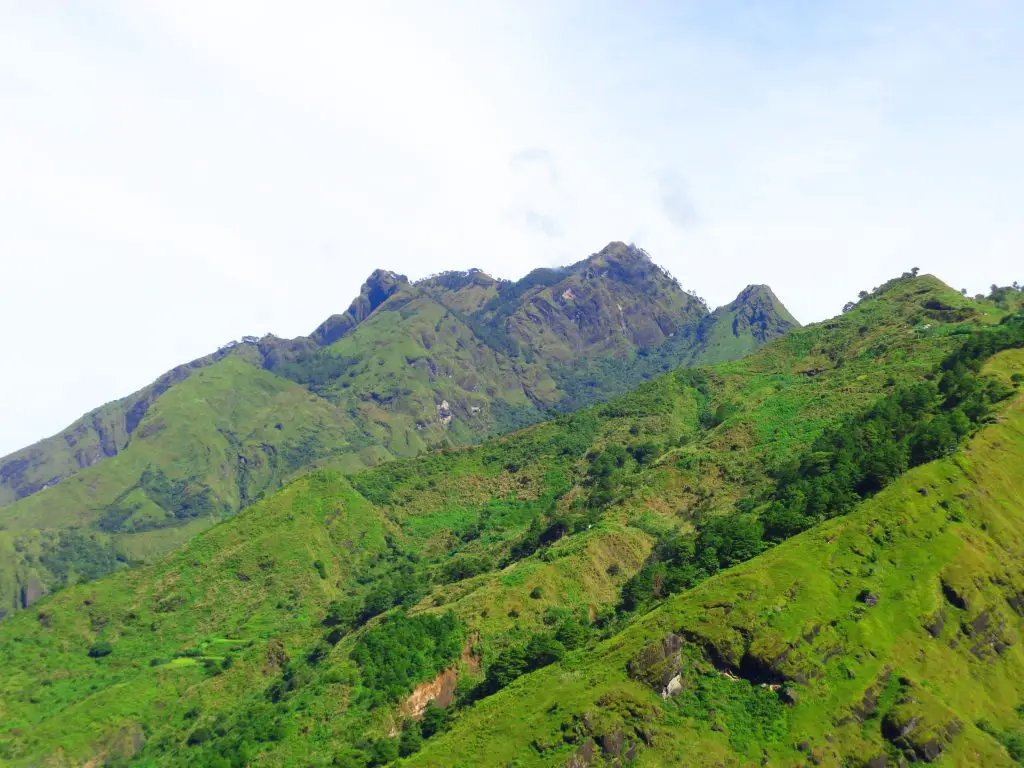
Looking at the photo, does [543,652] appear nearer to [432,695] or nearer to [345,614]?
[432,695]

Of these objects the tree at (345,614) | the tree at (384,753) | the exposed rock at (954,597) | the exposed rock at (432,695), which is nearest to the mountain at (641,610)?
the exposed rock at (954,597)

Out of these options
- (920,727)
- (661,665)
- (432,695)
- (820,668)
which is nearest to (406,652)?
(432,695)

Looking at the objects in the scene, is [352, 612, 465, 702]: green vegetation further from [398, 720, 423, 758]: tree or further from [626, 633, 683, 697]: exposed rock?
[626, 633, 683, 697]: exposed rock

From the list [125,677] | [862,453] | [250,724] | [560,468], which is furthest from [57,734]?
[862,453]

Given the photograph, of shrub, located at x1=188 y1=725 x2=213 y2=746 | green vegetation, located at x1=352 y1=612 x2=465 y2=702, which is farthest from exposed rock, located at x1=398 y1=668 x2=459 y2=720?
shrub, located at x1=188 y1=725 x2=213 y2=746

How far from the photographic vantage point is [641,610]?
94062 millimetres

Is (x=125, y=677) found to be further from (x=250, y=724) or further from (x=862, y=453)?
(x=862, y=453)

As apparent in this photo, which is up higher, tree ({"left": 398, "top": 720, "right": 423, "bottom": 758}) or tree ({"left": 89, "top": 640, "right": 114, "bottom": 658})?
tree ({"left": 89, "top": 640, "right": 114, "bottom": 658})

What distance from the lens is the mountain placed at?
219 feet

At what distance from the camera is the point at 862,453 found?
10650 centimetres

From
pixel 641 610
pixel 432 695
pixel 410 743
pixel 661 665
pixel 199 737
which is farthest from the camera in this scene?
pixel 199 737

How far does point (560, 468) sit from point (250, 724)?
353 ft

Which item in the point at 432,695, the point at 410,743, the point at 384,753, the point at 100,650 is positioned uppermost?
the point at 100,650

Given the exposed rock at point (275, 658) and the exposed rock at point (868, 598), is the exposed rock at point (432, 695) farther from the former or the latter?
the exposed rock at point (868, 598)
